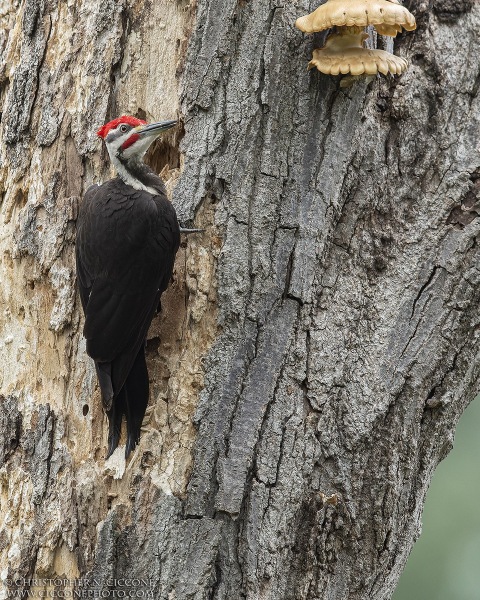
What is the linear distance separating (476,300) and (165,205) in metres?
1.17

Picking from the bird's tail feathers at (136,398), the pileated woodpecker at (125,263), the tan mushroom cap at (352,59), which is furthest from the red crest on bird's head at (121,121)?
the bird's tail feathers at (136,398)

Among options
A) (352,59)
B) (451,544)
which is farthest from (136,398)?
(451,544)

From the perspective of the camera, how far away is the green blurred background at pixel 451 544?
4.79 meters

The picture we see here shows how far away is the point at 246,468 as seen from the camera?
2.67 m

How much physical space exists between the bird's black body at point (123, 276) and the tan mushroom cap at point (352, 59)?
736 millimetres

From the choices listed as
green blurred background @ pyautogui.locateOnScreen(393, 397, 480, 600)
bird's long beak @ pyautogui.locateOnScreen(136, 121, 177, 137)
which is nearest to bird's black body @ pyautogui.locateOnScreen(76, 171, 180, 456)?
bird's long beak @ pyautogui.locateOnScreen(136, 121, 177, 137)

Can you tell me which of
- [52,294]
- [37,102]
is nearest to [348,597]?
[52,294]

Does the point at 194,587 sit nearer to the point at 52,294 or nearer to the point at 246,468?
the point at 246,468

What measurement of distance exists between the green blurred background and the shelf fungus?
10.4 feet

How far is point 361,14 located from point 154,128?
83 centimetres

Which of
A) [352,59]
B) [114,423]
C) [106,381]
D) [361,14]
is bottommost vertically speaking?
[114,423]

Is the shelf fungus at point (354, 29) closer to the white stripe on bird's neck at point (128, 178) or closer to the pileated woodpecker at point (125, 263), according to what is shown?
the pileated woodpecker at point (125, 263)

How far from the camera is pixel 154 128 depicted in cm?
289

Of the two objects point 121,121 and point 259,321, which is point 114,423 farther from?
point 121,121
